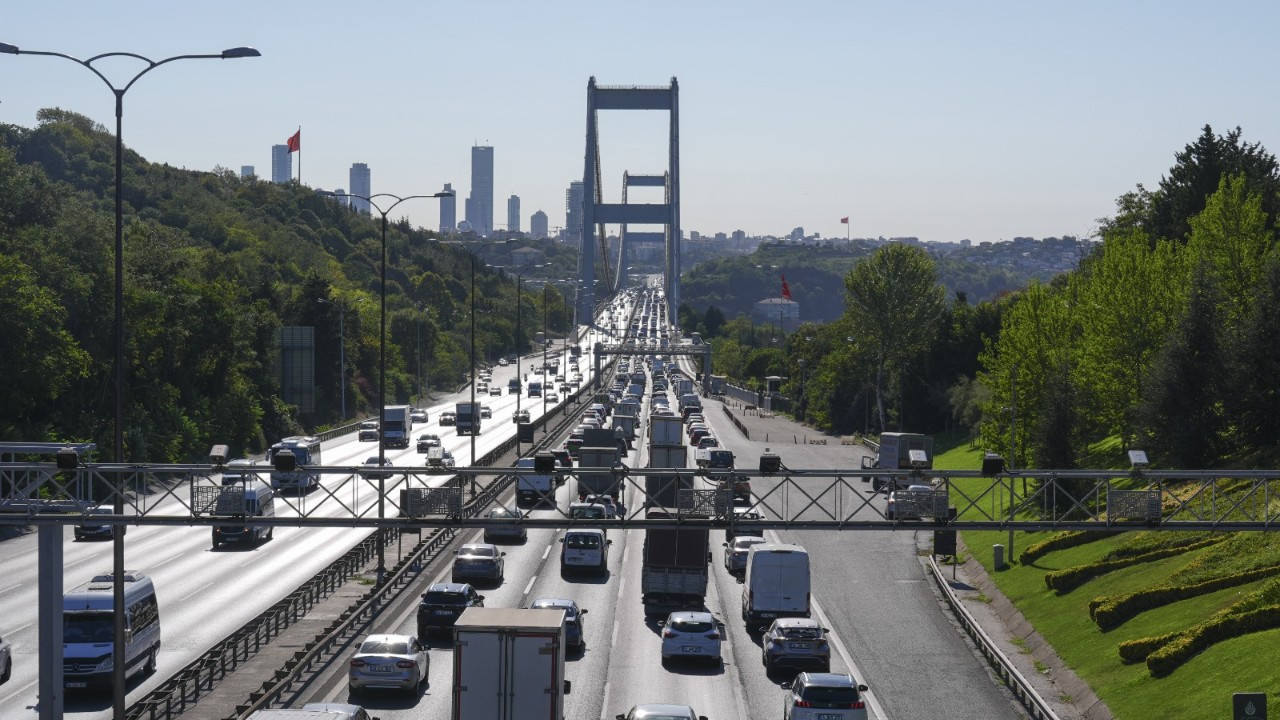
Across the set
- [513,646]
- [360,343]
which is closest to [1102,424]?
[513,646]

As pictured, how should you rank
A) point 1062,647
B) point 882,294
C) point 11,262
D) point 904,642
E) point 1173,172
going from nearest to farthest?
point 1062,647 → point 904,642 → point 11,262 → point 1173,172 → point 882,294

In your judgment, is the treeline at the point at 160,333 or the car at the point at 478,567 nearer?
the car at the point at 478,567

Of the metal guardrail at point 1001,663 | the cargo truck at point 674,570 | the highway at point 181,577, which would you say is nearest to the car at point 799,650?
the metal guardrail at point 1001,663

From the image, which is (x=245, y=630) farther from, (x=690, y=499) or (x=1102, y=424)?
(x=1102, y=424)

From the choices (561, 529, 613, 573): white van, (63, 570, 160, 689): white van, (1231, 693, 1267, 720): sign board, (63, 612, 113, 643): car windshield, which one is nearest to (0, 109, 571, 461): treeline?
(561, 529, 613, 573): white van

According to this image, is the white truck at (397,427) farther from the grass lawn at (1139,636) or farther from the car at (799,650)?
the car at (799,650)

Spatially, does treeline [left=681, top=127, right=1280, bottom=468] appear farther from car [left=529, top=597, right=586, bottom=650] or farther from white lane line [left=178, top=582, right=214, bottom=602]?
white lane line [left=178, top=582, right=214, bottom=602]
